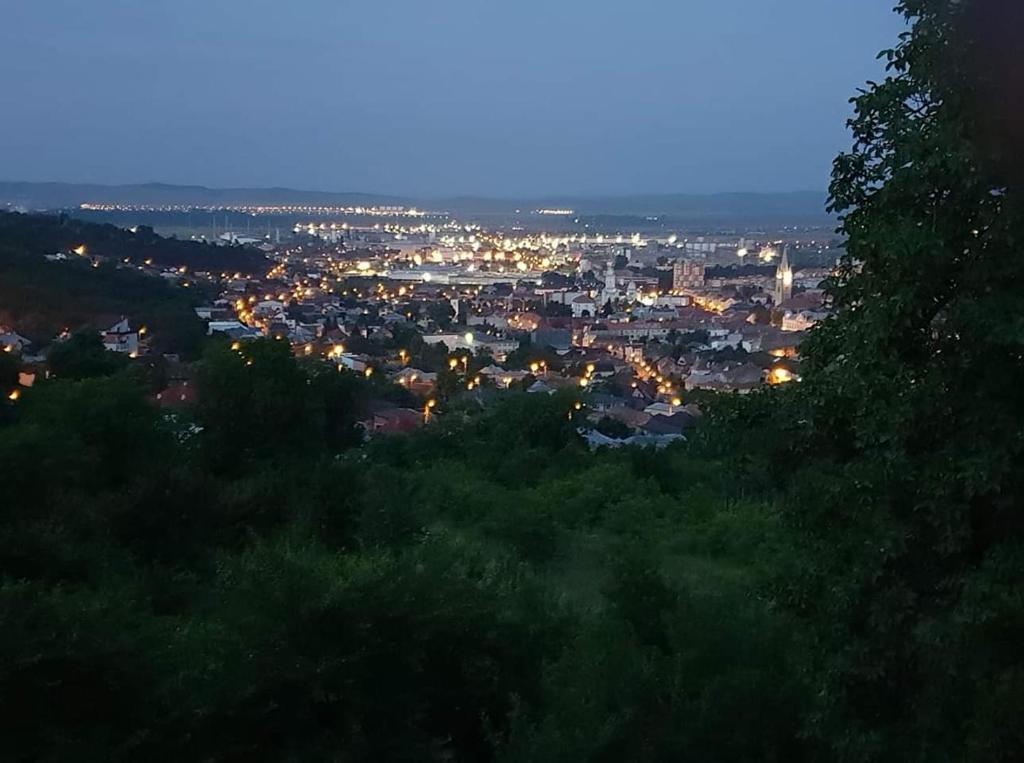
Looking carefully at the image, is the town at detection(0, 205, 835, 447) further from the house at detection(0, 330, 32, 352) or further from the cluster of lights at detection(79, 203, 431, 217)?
the cluster of lights at detection(79, 203, 431, 217)

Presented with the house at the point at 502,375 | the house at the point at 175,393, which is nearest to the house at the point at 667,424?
the house at the point at 502,375

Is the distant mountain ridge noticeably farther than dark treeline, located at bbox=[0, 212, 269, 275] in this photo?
Yes

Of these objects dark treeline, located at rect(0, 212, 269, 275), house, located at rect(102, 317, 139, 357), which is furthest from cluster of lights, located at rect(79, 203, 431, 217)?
house, located at rect(102, 317, 139, 357)

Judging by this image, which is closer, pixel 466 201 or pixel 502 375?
pixel 502 375

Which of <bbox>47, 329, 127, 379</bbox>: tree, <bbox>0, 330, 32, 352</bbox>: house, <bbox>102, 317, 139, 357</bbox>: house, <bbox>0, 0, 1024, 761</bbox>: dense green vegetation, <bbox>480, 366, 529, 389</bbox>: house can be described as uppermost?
<bbox>0, 0, 1024, 761</bbox>: dense green vegetation

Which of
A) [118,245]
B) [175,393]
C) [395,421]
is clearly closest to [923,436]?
[175,393]

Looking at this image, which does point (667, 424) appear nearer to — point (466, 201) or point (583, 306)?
point (583, 306)
